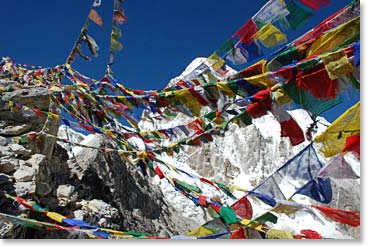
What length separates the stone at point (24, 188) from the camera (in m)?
4.18

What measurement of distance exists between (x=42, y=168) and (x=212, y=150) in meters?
46.7

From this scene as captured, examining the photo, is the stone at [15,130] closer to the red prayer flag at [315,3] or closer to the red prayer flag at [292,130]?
the red prayer flag at [292,130]

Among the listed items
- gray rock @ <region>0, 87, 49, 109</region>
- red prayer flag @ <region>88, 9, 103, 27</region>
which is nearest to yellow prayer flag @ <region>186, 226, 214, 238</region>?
gray rock @ <region>0, 87, 49, 109</region>

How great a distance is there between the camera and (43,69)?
8578mm

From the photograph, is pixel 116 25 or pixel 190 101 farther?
pixel 116 25

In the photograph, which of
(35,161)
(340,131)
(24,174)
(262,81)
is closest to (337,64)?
(340,131)

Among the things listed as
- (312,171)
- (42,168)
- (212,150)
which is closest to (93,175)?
(42,168)

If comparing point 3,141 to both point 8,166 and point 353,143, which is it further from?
point 353,143

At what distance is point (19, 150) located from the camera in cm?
493

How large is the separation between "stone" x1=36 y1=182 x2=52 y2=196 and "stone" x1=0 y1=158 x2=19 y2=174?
0.39 m

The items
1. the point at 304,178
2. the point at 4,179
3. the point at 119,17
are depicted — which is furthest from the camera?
the point at 119,17

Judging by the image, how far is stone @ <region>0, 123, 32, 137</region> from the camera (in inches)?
214

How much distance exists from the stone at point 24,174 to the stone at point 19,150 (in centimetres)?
43

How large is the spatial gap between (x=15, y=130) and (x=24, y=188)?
167 centimetres
